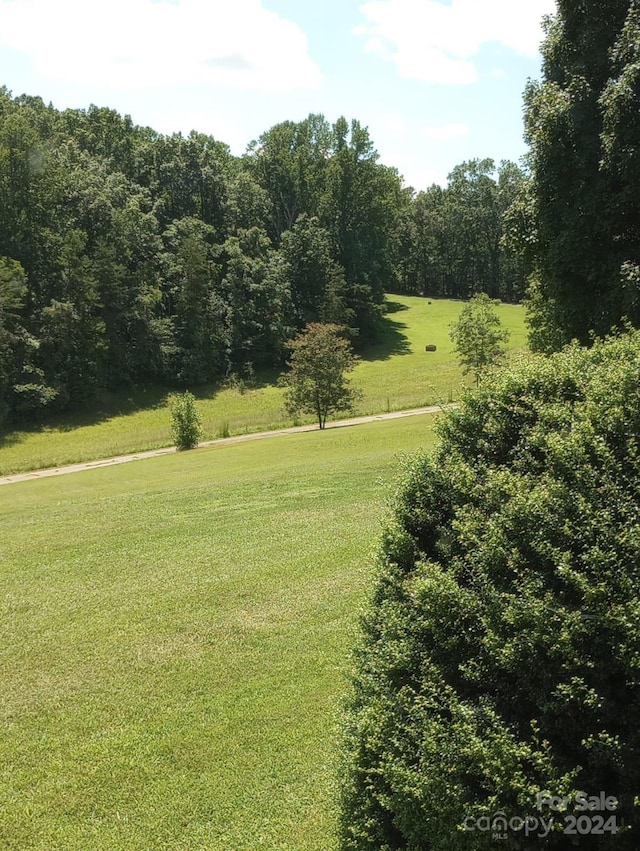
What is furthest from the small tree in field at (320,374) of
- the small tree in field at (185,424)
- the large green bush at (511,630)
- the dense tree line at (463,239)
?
the dense tree line at (463,239)

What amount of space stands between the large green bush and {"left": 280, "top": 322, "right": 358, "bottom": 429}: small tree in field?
98.2ft

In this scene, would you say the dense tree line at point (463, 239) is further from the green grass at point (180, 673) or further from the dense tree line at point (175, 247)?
the green grass at point (180, 673)

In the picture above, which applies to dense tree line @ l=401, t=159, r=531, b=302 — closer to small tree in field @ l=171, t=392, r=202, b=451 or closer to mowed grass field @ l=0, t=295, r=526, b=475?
mowed grass field @ l=0, t=295, r=526, b=475

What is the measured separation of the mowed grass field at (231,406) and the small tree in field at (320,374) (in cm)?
520

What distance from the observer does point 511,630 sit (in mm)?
2678

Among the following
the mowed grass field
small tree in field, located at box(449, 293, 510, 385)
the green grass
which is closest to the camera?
the green grass

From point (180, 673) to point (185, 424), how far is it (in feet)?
87.9

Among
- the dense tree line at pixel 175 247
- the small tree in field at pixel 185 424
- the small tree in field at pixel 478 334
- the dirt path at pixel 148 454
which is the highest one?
the dense tree line at pixel 175 247

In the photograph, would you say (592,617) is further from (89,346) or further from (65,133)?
(65,133)

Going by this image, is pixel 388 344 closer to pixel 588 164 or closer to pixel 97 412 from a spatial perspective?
pixel 97 412

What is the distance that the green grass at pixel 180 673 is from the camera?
4055 millimetres

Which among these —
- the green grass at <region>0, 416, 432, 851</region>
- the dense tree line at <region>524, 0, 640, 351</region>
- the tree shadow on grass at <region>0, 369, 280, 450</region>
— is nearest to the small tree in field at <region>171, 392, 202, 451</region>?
the tree shadow on grass at <region>0, 369, 280, 450</region>

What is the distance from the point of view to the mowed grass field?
38.2 meters

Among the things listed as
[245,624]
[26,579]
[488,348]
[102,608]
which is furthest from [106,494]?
[488,348]
